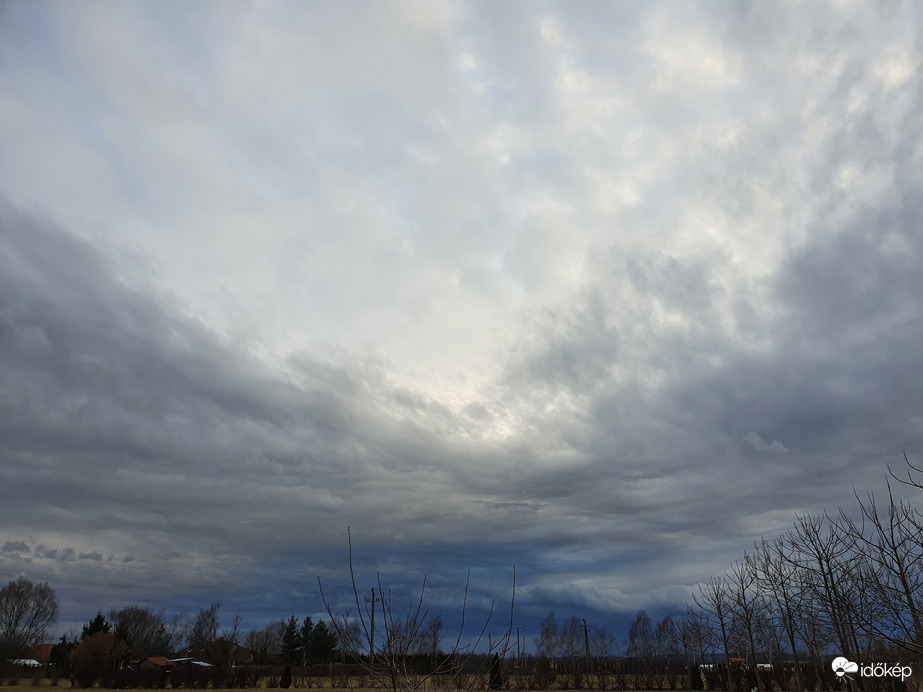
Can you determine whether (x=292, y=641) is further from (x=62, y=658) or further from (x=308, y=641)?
(x=62, y=658)

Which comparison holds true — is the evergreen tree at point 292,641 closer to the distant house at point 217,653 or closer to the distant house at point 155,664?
the distant house at point 217,653

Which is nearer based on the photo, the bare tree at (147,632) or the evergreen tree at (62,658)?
the evergreen tree at (62,658)

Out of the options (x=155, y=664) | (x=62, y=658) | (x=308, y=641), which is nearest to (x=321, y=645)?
(x=308, y=641)

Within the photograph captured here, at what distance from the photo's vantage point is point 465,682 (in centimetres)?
808

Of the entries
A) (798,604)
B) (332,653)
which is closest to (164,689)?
(332,653)

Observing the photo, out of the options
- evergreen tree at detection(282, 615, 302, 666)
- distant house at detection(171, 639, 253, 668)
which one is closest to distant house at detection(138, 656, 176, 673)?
distant house at detection(171, 639, 253, 668)

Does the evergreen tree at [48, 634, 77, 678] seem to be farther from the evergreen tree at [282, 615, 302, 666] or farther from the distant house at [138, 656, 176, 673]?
the evergreen tree at [282, 615, 302, 666]

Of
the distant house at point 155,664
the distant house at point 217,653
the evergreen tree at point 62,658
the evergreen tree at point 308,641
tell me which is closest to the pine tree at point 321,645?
the evergreen tree at point 308,641

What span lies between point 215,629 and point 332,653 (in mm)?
36701

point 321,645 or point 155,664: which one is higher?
point 321,645

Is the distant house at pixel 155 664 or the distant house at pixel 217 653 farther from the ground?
the distant house at pixel 217 653

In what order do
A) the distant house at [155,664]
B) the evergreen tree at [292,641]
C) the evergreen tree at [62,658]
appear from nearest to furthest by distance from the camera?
1. the evergreen tree at [62,658]
2. the distant house at [155,664]
3. the evergreen tree at [292,641]

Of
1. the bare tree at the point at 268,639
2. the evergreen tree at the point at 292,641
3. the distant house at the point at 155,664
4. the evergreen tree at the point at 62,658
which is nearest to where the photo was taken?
the evergreen tree at the point at 62,658

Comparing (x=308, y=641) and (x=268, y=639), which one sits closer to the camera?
(x=308, y=641)
